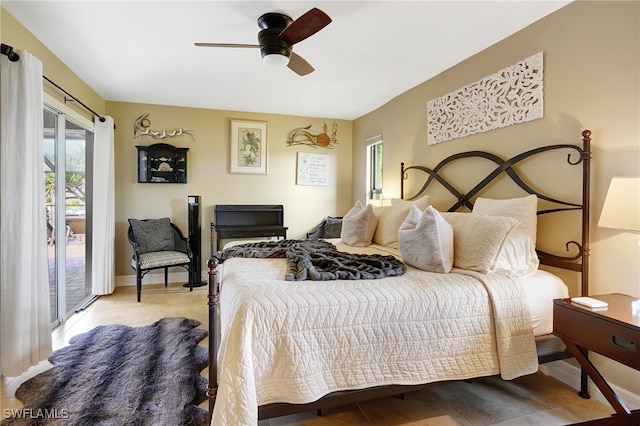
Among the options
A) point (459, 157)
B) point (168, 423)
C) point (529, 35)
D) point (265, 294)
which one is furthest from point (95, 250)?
point (529, 35)

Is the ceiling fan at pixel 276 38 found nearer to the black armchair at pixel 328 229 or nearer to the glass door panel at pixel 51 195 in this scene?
the glass door panel at pixel 51 195

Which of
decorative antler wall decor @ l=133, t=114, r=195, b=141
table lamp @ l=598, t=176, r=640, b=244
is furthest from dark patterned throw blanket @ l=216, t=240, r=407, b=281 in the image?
decorative antler wall decor @ l=133, t=114, r=195, b=141

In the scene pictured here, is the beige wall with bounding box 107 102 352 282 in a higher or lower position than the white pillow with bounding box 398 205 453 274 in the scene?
higher

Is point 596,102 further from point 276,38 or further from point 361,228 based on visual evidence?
point 276,38

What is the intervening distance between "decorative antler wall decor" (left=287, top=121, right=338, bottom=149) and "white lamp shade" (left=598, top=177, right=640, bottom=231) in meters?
3.96

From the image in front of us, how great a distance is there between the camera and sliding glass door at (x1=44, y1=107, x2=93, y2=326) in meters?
2.98

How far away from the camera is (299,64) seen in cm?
254

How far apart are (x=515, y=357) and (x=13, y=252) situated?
3.12m

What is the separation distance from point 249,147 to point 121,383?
11.4 ft

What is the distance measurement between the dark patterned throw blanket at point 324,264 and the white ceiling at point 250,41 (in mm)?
1695

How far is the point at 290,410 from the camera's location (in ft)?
4.87

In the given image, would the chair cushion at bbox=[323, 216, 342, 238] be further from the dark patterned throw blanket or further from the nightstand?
the nightstand

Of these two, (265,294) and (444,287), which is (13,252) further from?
(444,287)

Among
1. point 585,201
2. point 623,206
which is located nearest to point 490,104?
point 585,201
